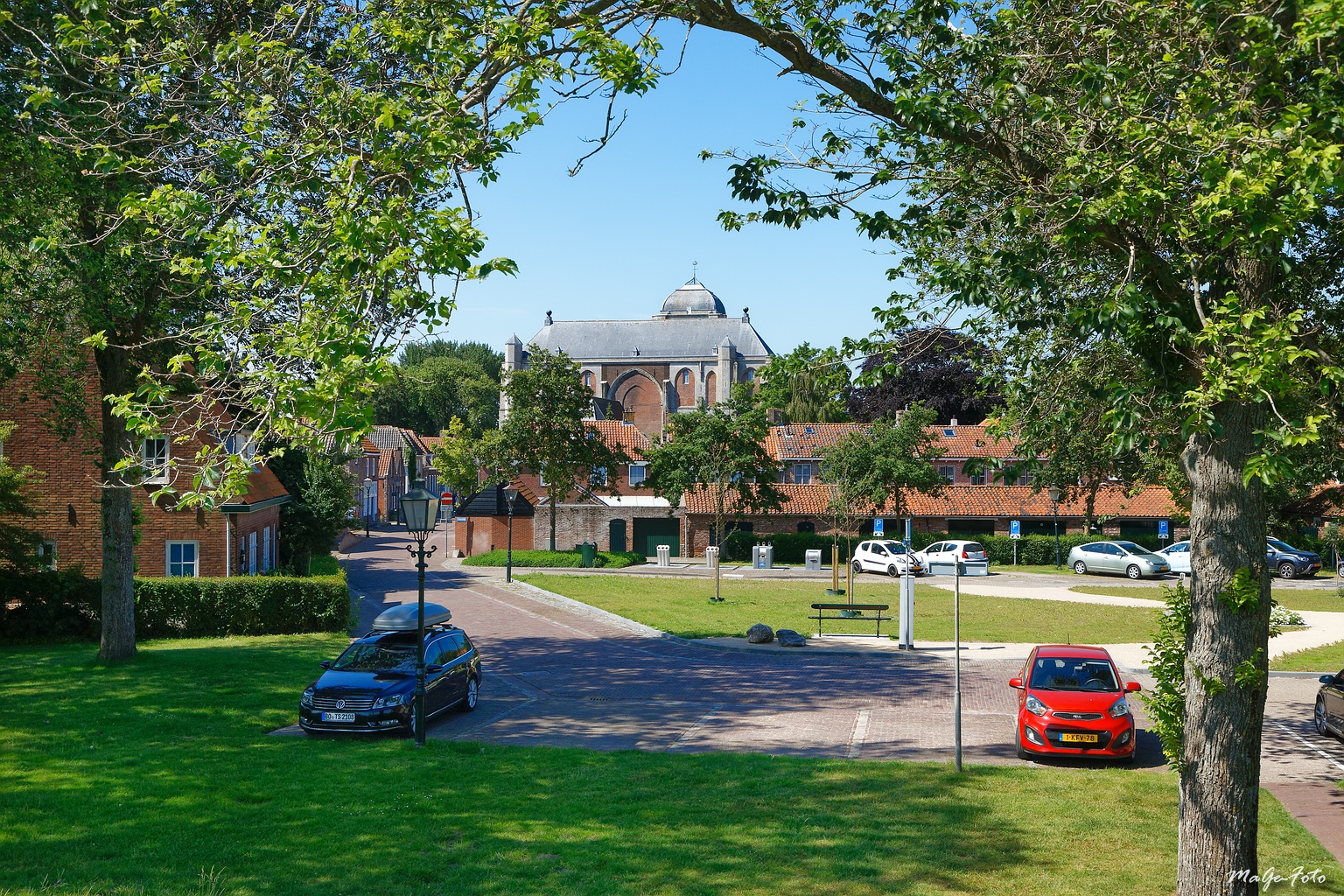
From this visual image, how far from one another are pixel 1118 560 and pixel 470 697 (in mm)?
35465

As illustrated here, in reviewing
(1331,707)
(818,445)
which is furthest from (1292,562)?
(1331,707)

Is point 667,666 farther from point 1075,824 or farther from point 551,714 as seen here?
point 1075,824

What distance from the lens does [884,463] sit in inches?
1859

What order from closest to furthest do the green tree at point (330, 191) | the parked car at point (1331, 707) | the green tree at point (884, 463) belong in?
1. the green tree at point (330, 191)
2. the parked car at point (1331, 707)
3. the green tree at point (884, 463)

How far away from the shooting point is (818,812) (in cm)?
1086

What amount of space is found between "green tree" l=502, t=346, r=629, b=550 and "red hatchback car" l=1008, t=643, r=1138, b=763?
36.2 metres

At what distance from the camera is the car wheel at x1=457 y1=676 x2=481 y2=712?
16.9 meters

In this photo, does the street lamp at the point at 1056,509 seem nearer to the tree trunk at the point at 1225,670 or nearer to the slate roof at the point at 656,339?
the tree trunk at the point at 1225,670

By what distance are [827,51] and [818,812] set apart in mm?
7738

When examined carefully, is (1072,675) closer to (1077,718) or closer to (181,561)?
(1077,718)

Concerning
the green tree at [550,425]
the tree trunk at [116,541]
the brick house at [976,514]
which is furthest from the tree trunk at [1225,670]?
the brick house at [976,514]

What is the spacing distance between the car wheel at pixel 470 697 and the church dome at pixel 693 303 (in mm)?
107728

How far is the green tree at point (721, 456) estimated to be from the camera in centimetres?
4425

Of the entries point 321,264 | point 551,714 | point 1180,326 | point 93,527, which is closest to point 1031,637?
point 551,714
